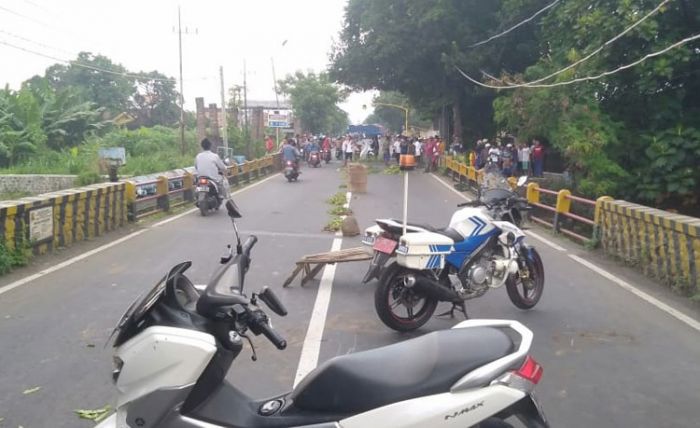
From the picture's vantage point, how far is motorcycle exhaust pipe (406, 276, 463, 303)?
5.75 meters

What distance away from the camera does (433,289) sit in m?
5.79

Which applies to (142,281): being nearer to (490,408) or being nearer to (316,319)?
(316,319)

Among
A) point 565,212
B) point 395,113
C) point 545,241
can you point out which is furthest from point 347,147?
point 395,113

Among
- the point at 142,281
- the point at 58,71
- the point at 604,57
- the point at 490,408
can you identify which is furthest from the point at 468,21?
the point at 58,71

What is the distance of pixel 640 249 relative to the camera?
29.1 feet

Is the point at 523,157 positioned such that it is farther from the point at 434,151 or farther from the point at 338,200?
the point at 434,151

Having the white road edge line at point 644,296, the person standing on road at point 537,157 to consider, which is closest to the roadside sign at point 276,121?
the person standing on road at point 537,157

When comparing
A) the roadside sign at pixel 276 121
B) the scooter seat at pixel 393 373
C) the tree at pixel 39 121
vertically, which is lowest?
the scooter seat at pixel 393 373

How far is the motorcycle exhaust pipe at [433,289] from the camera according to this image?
5750 mm

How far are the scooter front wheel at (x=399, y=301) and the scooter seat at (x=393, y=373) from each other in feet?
9.29

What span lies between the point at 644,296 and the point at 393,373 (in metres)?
5.70

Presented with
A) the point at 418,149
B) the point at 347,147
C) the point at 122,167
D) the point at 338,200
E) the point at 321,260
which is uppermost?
the point at 347,147

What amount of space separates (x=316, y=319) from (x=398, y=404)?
145 inches

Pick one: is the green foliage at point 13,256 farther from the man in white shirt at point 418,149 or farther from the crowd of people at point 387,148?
the man in white shirt at point 418,149
